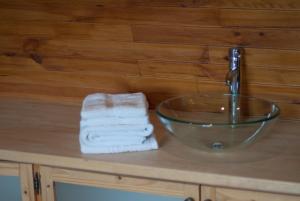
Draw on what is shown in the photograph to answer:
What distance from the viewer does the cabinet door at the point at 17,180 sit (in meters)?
1.53

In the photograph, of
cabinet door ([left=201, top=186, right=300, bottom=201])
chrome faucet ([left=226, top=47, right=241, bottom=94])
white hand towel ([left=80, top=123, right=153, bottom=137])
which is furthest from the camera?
chrome faucet ([left=226, top=47, right=241, bottom=94])

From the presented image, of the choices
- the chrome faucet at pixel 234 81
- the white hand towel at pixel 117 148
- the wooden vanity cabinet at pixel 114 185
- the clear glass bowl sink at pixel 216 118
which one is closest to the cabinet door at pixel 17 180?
the wooden vanity cabinet at pixel 114 185

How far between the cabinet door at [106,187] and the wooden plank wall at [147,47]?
493mm

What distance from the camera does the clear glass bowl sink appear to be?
58.7 inches

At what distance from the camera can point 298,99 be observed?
5.63ft

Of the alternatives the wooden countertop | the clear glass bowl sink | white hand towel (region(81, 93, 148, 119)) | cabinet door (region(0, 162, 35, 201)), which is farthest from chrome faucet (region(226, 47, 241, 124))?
cabinet door (region(0, 162, 35, 201))

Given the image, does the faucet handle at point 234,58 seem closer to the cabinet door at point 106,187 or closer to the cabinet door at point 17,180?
the cabinet door at point 106,187

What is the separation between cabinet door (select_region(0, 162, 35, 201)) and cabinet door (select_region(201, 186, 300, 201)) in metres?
0.54

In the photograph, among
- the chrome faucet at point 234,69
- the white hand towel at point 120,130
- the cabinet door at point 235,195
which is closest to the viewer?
the cabinet door at point 235,195

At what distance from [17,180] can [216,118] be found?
2.28ft

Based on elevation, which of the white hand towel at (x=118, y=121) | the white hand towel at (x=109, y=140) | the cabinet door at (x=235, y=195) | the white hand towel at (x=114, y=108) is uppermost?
the white hand towel at (x=114, y=108)

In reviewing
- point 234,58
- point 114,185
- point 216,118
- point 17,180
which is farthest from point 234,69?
point 17,180

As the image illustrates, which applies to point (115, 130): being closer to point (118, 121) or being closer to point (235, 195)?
point (118, 121)

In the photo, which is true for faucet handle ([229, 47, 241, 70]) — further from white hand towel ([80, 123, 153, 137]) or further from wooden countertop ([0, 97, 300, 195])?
white hand towel ([80, 123, 153, 137])
